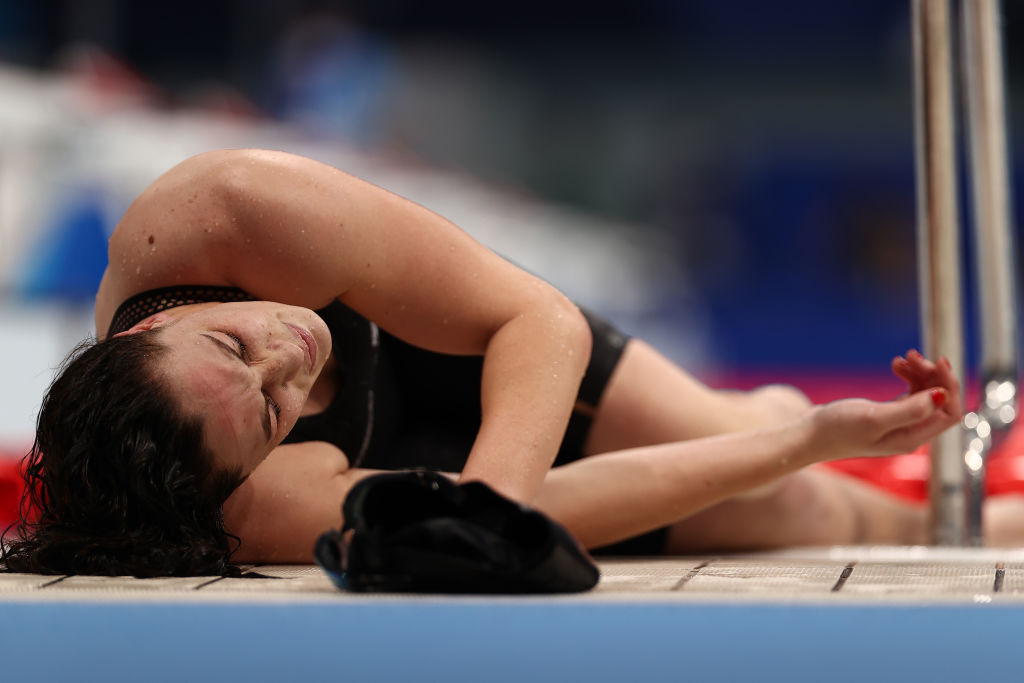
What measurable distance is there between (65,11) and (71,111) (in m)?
2.09

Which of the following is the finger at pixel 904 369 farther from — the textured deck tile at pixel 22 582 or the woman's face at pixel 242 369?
the textured deck tile at pixel 22 582

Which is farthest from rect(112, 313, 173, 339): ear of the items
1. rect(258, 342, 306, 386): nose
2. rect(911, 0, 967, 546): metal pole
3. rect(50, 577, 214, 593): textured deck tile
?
rect(911, 0, 967, 546): metal pole

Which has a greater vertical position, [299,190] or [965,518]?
[299,190]

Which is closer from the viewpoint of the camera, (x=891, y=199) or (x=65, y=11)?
(x=65, y=11)

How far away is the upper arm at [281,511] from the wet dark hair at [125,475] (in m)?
0.09

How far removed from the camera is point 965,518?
149 centimetres

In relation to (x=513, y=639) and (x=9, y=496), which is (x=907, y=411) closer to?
(x=513, y=639)

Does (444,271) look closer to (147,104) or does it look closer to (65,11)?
(147,104)

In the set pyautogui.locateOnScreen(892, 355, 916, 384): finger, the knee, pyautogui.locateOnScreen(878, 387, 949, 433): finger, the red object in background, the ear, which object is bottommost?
the red object in background

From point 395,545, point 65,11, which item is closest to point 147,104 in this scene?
point 65,11

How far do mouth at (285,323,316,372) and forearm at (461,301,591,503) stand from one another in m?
0.18

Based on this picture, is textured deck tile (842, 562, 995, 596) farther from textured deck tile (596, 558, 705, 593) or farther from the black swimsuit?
the black swimsuit

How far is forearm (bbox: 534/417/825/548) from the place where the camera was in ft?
4.01

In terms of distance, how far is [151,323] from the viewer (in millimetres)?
1081
